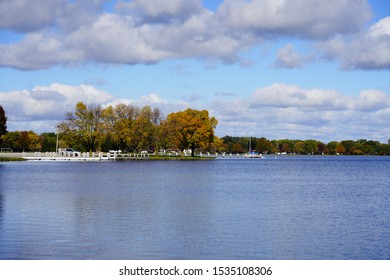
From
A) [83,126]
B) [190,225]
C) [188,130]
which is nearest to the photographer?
[190,225]

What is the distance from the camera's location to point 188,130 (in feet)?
458

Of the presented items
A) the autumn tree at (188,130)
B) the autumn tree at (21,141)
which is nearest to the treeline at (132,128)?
the autumn tree at (188,130)

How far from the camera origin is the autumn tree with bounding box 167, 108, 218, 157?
139m

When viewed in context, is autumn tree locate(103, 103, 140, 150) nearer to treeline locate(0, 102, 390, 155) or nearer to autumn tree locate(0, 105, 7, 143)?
treeline locate(0, 102, 390, 155)

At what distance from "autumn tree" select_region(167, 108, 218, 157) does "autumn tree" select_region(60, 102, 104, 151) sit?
19.4m

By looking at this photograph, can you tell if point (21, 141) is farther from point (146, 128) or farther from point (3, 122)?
point (146, 128)

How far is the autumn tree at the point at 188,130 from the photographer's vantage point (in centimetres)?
13862

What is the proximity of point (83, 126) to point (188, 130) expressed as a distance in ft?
90.0

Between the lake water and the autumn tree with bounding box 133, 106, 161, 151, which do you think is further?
the autumn tree with bounding box 133, 106, 161, 151

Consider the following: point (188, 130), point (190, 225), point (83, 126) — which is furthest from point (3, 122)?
point (190, 225)

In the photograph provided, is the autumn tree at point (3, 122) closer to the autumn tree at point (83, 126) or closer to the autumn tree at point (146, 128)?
the autumn tree at point (83, 126)

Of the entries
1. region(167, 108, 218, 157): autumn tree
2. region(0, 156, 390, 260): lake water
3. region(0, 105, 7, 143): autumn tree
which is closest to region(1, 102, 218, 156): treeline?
region(167, 108, 218, 157): autumn tree
